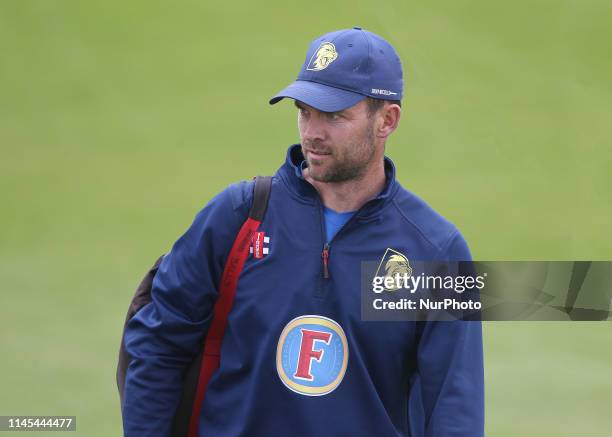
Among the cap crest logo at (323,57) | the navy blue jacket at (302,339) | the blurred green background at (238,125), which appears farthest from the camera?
the blurred green background at (238,125)

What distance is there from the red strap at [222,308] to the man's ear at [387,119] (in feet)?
1.35

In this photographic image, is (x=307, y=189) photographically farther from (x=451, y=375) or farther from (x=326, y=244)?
(x=451, y=375)

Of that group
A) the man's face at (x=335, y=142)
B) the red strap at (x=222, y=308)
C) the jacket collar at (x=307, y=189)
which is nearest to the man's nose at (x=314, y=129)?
the man's face at (x=335, y=142)

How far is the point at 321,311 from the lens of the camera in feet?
9.56

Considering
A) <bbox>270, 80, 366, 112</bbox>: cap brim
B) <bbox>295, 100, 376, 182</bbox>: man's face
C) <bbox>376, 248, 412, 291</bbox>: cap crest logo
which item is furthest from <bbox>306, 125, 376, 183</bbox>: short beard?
<bbox>376, 248, 412, 291</bbox>: cap crest logo

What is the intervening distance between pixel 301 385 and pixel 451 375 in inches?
14.8

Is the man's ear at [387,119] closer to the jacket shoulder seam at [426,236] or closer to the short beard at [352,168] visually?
the short beard at [352,168]

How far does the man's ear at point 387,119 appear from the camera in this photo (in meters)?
3.07

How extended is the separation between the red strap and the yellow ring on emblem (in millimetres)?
164
